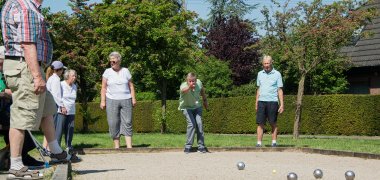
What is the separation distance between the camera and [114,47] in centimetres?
2730

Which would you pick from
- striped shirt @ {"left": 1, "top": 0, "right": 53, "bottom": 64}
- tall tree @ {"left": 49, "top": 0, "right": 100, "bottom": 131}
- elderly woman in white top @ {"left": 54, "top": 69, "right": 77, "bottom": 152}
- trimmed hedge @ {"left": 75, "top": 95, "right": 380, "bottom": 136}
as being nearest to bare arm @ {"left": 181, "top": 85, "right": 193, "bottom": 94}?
elderly woman in white top @ {"left": 54, "top": 69, "right": 77, "bottom": 152}

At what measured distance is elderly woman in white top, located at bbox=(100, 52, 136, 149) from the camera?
12422mm

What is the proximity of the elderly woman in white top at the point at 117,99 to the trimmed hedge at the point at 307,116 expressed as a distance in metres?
11.2

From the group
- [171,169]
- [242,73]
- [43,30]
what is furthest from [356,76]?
[43,30]

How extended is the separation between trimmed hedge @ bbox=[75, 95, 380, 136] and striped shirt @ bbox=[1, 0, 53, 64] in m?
16.4

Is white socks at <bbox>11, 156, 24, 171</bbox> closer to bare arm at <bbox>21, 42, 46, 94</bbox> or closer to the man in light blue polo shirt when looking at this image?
bare arm at <bbox>21, 42, 46, 94</bbox>

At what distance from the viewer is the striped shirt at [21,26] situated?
690 centimetres

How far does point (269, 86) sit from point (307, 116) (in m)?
12.0

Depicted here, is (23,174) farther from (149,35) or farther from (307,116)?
(149,35)

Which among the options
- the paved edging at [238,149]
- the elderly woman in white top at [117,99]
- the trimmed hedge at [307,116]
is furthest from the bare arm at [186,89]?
the trimmed hedge at [307,116]

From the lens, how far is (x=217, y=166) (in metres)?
9.31

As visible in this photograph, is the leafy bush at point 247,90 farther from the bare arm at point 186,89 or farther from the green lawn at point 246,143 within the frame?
the bare arm at point 186,89

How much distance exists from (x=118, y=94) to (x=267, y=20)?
26.9 feet

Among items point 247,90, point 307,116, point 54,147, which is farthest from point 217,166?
point 247,90
